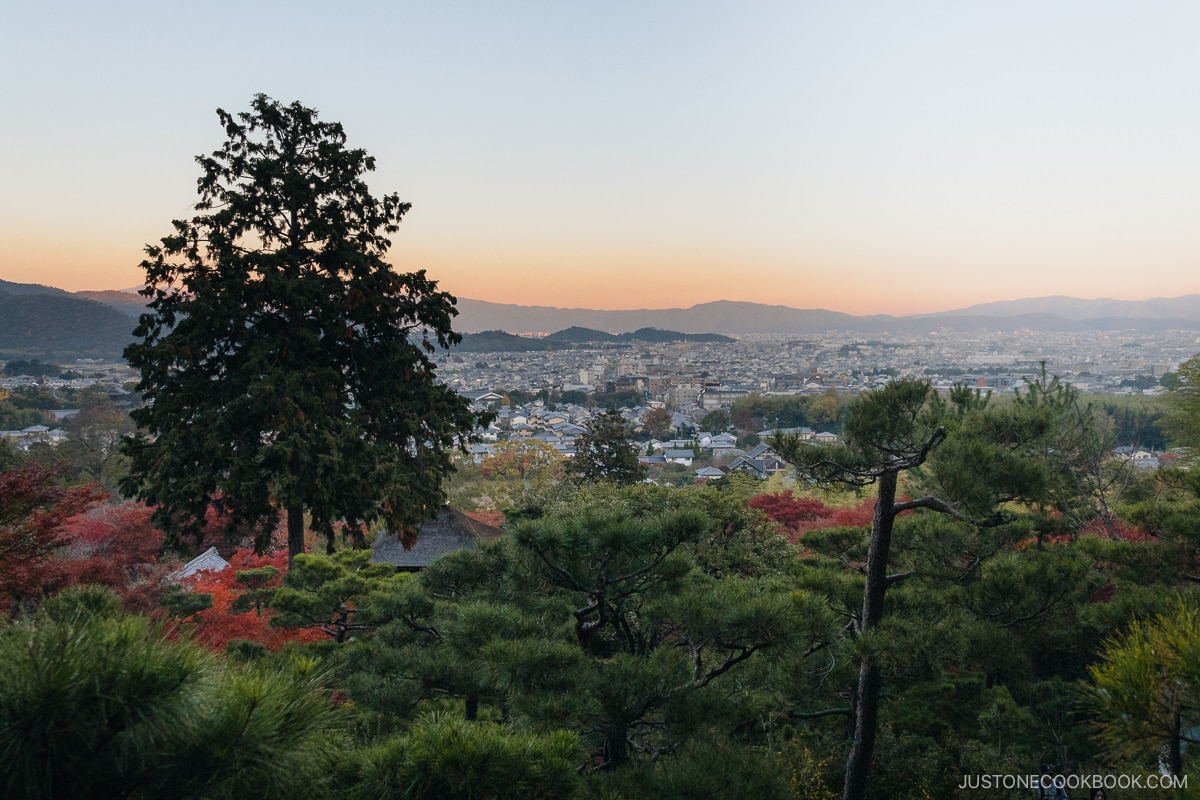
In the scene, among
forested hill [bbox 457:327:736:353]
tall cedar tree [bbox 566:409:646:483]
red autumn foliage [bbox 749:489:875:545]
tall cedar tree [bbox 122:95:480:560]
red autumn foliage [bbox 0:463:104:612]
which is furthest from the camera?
forested hill [bbox 457:327:736:353]

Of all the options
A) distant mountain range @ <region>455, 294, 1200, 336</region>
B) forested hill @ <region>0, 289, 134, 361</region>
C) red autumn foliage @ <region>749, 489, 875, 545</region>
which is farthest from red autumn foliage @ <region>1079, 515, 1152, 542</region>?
distant mountain range @ <region>455, 294, 1200, 336</region>

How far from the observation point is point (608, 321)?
14400cm

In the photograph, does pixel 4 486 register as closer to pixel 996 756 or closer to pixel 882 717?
pixel 882 717

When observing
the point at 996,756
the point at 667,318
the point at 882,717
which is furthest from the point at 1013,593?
the point at 667,318

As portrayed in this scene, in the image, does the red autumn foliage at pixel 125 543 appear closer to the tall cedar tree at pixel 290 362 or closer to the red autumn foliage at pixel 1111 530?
the tall cedar tree at pixel 290 362

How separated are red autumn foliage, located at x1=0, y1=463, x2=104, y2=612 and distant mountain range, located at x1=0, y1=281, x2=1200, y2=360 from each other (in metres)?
43.0

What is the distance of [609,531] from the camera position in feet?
11.2

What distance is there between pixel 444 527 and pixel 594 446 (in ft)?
27.1

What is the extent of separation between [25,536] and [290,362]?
11.3 ft

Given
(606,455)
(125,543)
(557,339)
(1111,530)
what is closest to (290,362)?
(125,543)

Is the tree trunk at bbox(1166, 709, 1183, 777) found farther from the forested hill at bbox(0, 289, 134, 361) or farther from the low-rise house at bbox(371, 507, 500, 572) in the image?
the forested hill at bbox(0, 289, 134, 361)

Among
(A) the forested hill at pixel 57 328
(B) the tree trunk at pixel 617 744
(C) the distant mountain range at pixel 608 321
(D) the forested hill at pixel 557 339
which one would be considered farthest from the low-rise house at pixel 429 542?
(D) the forested hill at pixel 557 339

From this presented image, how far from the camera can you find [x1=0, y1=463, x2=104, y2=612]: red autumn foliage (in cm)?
453

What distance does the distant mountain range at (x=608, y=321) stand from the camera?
200 ft
